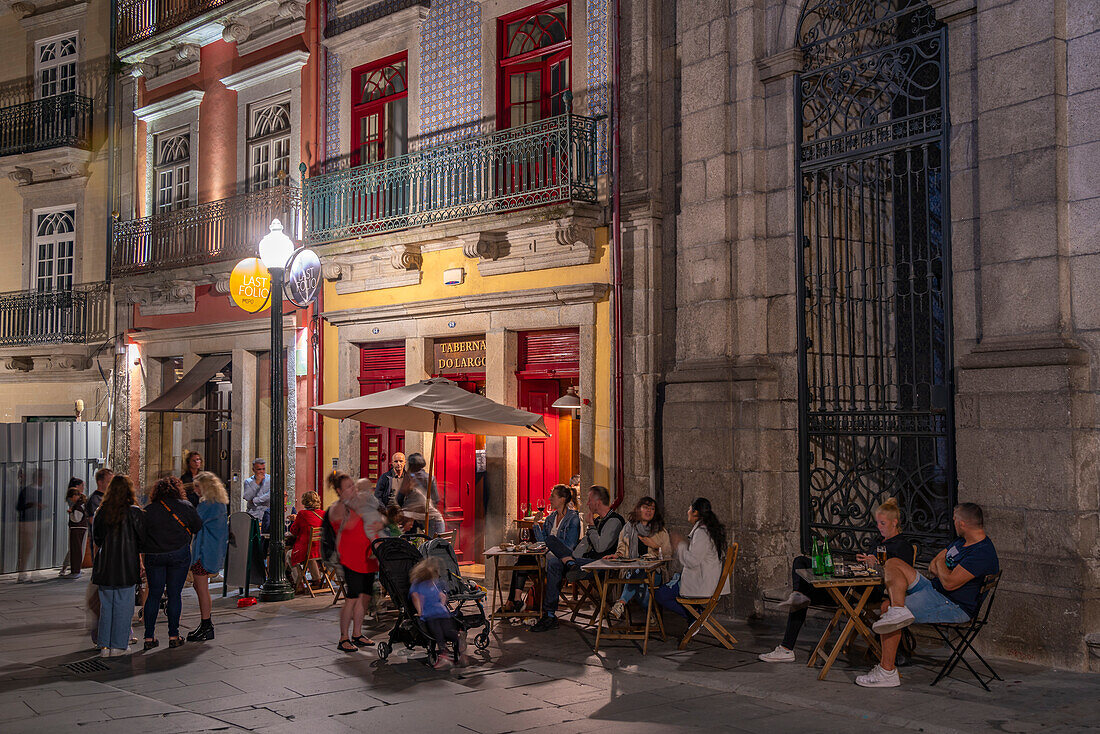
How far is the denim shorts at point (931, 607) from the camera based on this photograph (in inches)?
283

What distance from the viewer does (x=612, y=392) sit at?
1227 cm

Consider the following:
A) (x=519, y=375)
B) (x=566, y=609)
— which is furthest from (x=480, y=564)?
(x=566, y=609)

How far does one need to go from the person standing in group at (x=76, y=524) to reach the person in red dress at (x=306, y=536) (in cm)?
377

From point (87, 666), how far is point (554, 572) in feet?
12.9

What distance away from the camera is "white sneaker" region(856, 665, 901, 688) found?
7.26 meters

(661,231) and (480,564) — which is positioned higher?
(661,231)

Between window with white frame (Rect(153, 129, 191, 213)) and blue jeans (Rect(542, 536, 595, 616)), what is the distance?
12.3 m

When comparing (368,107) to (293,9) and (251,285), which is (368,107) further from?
(251,285)

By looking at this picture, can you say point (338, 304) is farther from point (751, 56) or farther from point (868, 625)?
point (868, 625)

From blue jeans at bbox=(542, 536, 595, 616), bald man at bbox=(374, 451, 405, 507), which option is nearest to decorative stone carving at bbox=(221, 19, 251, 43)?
bald man at bbox=(374, 451, 405, 507)

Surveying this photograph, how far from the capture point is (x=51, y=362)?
2117 cm

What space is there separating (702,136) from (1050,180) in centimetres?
375

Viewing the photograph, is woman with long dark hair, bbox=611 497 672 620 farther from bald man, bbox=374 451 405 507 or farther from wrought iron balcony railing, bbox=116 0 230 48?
wrought iron balcony railing, bbox=116 0 230 48

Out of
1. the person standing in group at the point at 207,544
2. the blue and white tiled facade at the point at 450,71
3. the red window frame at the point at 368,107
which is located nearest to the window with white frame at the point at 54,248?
the red window frame at the point at 368,107
